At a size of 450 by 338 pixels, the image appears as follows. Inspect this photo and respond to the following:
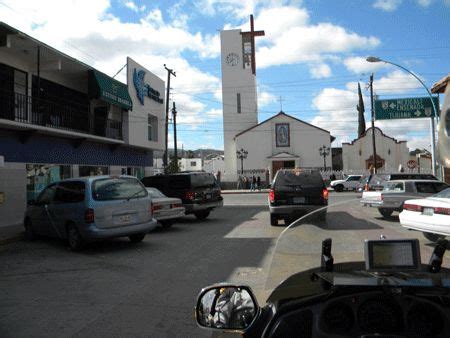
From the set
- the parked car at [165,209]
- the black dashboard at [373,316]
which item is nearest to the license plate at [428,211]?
the black dashboard at [373,316]

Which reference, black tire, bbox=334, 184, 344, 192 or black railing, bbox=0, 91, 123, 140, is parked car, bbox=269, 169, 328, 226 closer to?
black railing, bbox=0, 91, 123, 140

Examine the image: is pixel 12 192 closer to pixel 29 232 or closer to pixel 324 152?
pixel 29 232

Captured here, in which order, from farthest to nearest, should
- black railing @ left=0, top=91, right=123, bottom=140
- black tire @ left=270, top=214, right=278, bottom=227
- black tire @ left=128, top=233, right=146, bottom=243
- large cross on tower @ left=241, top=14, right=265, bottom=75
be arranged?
large cross on tower @ left=241, top=14, right=265, bottom=75 → black railing @ left=0, top=91, right=123, bottom=140 → black tire @ left=270, top=214, right=278, bottom=227 → black tire @ left=128, top=233, right=146, bottom=243

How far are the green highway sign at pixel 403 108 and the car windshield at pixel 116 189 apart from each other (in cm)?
1814

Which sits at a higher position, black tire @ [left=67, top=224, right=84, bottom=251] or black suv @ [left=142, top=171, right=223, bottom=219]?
black suv @ [left=142, top=171, right=223, bottom=219]

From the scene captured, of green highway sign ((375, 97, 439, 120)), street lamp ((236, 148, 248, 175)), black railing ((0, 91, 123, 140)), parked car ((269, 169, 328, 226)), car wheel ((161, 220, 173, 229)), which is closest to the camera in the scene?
parked car ((269, 169, 328, 226))

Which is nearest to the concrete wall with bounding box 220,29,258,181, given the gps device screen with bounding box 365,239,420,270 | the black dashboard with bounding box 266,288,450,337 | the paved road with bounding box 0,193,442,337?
the paved road with bounding box 0,193,442,337

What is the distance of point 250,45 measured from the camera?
57469 mm

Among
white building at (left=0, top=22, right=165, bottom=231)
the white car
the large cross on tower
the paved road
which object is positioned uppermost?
the large cross on tower

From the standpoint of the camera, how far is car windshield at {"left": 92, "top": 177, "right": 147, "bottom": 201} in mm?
9969

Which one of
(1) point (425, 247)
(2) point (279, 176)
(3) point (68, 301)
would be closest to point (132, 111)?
(2) point (279, 176)

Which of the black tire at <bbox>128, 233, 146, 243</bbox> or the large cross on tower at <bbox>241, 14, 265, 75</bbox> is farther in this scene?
the large cross on tower at <bbox>241, 14, 265, 75</bbox>

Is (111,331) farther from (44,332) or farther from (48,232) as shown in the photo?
(48,232)

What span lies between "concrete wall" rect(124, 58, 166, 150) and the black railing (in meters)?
0.86
